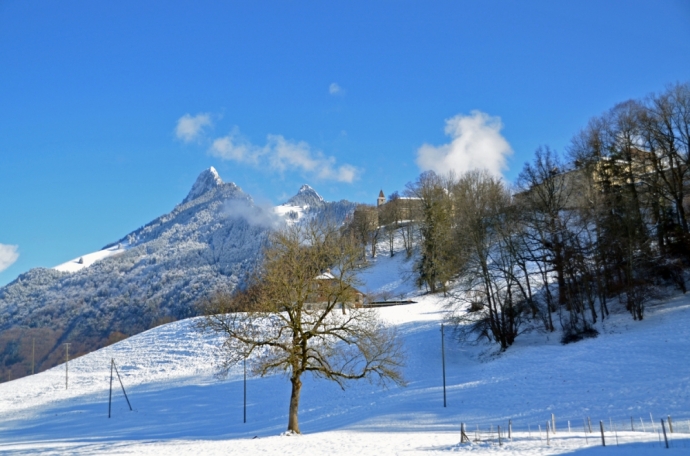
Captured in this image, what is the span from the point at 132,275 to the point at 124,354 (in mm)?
142173

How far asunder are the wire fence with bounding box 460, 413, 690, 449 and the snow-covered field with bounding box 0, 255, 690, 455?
0.30 feet

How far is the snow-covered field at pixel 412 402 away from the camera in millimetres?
18516

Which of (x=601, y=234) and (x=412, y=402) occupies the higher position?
(x=601, y=234)

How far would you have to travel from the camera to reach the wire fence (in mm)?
15555

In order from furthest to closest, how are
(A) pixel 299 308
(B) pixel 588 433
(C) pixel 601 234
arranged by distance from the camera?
(C) pixel 601 234, (A) pixel 299 308, (B) pixel 588 433

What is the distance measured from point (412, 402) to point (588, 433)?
10.2 metres

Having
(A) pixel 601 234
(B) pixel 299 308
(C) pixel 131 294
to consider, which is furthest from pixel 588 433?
(C) pixel 131 294

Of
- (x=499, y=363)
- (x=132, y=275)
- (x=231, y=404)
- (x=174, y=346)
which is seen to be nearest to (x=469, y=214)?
(x=499, y=363)

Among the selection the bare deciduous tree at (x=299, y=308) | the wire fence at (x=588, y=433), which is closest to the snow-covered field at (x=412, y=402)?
the wire fence at (x=588, y=433)

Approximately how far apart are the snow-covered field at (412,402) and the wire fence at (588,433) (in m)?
0.09

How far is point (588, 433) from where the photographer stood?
17.8 meters

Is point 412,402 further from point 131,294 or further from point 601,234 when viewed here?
point 131,294

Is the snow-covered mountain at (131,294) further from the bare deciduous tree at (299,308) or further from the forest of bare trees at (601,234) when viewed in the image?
the bare deciduous tree at (299,308)

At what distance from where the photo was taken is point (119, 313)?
146 m
